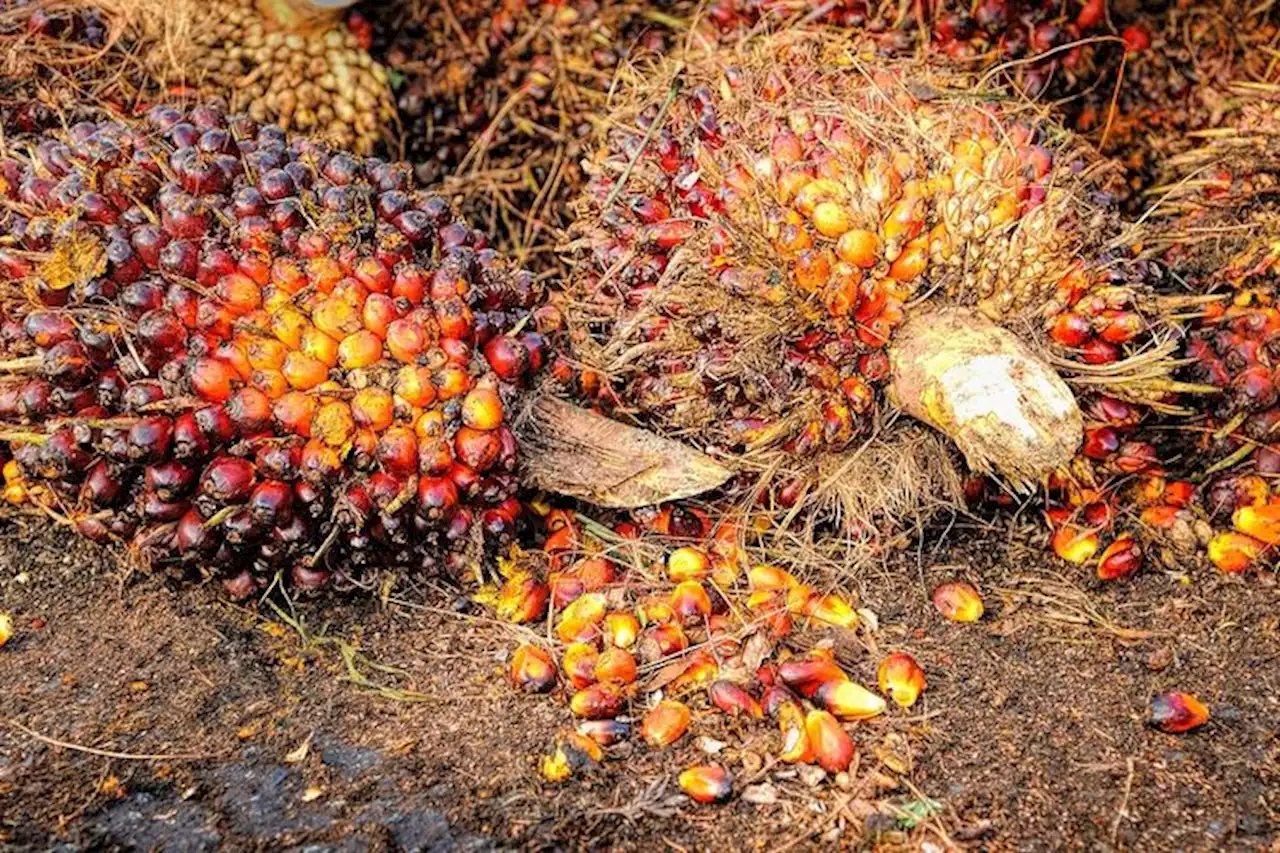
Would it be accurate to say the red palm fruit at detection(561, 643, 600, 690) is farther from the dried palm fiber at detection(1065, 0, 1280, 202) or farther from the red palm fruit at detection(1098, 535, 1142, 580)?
the dried palm fiber at detection(1065, 0, 1280, 202)

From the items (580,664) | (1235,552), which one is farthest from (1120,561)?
(580,664)

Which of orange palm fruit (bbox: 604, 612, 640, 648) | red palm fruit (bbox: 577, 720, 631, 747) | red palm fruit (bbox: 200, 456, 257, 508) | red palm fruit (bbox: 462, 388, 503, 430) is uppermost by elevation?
red palm fruit (bbox: 462, 388, 503, 430)

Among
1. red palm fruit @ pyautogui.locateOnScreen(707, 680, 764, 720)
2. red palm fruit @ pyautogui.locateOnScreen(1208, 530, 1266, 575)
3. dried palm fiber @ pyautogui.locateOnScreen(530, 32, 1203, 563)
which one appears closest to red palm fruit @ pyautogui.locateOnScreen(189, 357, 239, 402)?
dried palm fiber @ pyautogui.locateOnScreen(530, 32, 1203, 563)

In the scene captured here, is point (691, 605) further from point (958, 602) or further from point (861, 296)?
point (861, 296)

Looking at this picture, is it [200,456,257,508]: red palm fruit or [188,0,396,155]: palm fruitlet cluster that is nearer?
[200,456,257,508]: red palm fruit

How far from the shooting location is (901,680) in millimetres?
2410

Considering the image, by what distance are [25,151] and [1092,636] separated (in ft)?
9.02

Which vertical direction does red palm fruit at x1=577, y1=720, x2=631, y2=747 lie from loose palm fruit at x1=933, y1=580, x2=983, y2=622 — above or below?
above

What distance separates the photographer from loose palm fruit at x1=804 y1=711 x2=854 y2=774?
222cm

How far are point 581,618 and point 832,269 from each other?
92 centimetres

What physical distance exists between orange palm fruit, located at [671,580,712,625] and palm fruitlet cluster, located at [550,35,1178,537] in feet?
1.18

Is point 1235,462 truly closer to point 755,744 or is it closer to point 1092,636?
point 1092,636

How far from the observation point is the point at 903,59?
3252 millimetres

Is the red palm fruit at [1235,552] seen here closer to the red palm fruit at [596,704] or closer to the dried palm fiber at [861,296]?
the dried palm fiber at [861,296]
